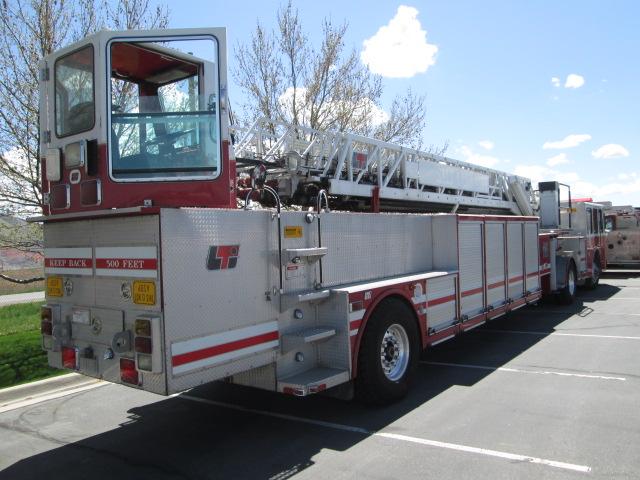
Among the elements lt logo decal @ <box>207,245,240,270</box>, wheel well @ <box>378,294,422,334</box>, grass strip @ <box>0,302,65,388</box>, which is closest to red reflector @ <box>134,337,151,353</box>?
lt logo decal @ <box>207,245,240,270</box>

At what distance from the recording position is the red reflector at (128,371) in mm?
4035

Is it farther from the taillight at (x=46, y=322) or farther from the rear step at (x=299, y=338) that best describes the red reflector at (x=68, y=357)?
the rear step at (x=299, y=338)

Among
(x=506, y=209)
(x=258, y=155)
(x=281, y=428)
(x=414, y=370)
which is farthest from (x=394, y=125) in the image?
(x=281, y=428)

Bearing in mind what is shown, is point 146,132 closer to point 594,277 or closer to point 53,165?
point 53,165

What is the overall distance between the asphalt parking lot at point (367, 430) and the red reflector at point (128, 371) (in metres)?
0.71

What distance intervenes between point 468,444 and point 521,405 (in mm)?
1216

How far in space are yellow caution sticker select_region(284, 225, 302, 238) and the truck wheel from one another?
883 cm

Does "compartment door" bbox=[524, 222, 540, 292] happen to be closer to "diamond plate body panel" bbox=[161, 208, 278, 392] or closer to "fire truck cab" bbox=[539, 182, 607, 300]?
"fire truck cab" bbox=[539, 182, 607, 300]

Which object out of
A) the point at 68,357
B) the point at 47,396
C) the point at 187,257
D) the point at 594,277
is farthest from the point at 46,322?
the point at 594,277

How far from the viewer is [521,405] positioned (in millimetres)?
5352

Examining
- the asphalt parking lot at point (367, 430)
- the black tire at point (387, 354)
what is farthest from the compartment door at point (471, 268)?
the black tire at point (387, 354)

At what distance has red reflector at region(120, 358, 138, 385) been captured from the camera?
13.2 feet

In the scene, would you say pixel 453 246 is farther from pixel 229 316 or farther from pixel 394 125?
pixel 394 125

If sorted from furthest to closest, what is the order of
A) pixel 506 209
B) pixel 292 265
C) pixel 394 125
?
pixel 394 125 → pixel 506 209 → pixel 292 265
